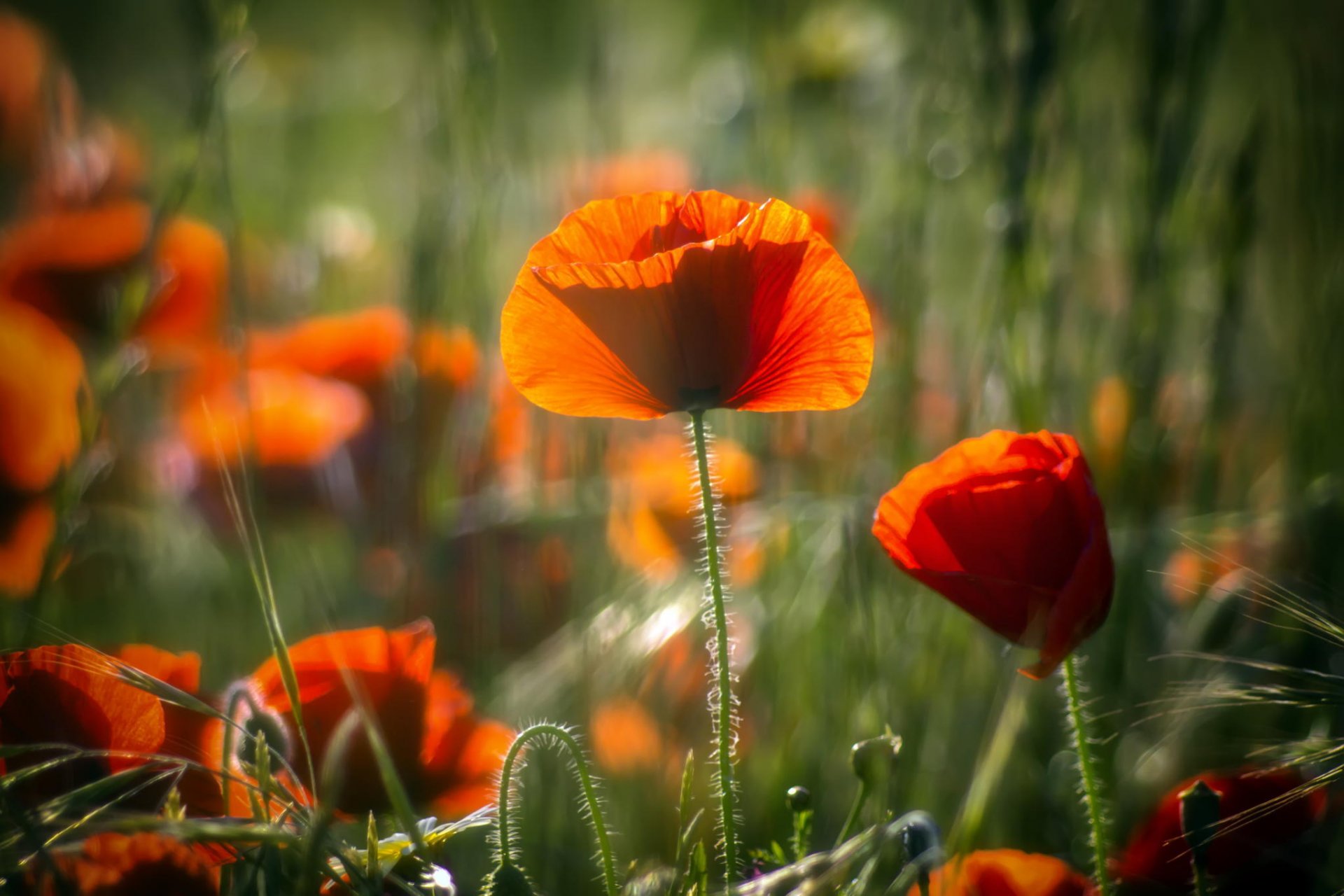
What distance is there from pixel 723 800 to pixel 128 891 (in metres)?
0.21

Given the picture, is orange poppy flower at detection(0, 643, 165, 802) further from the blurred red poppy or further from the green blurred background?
the green blurred background

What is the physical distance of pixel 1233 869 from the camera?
52 centimetres

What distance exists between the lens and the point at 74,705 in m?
0.45

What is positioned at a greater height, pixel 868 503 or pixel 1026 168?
pixel 1026 168

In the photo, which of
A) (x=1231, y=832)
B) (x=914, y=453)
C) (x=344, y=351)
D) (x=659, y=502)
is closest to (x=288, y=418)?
(x=344, y=351)

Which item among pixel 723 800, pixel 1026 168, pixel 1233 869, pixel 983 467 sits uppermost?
pixel 1026 168

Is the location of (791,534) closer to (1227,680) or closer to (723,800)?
(1227,680)

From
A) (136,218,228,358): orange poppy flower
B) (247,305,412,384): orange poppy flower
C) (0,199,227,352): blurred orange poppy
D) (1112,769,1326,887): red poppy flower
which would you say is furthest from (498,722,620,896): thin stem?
(136,218,228,358): orange poppy flower

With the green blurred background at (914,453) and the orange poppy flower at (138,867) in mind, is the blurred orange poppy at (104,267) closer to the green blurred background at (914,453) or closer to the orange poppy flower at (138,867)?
the green blurred background at (914,453)

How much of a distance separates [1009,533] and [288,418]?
0.67m

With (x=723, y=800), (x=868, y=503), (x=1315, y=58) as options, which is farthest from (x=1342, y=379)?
(x=723, y=800)

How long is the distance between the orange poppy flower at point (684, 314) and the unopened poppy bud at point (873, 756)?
127mm

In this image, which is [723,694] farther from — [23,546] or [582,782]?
[23,546]

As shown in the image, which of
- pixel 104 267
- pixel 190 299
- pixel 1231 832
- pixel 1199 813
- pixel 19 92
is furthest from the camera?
pixel 19 92
